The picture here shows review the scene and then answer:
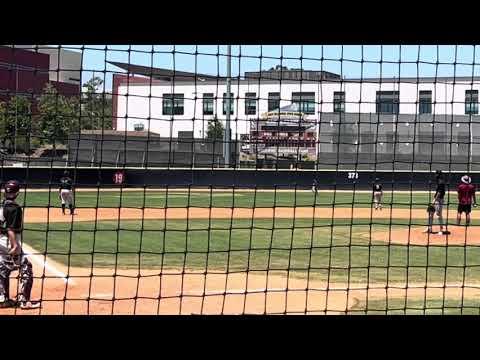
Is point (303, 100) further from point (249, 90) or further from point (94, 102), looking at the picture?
point (249, 90)

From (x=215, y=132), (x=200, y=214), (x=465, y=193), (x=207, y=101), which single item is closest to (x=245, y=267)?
(x=215, y=132)

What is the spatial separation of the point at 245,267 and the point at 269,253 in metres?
0.57

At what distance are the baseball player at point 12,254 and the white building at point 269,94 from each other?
1.98 m

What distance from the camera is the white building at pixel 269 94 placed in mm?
6695

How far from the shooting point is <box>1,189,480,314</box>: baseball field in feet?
30.2

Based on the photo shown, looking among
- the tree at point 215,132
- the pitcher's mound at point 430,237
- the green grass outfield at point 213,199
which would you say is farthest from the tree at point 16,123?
the pitcher's mound at point 430,237

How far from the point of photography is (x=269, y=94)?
2648 centimetres

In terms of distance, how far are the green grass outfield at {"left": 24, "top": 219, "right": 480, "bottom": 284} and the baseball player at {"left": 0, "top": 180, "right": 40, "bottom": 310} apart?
0.79 metres

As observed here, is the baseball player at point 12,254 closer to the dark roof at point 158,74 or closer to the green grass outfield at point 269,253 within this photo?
the green grass outfield at point 269,253

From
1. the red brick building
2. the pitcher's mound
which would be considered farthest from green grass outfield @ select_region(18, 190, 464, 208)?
the pitcher's mound

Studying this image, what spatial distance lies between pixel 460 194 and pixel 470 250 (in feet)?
12.0

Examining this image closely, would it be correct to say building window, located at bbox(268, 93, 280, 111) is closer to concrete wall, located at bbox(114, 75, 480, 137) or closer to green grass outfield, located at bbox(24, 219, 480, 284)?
concrete wall, located at bbox(114, 75, 480, 137)

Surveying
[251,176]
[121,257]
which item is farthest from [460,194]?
[251,176]
